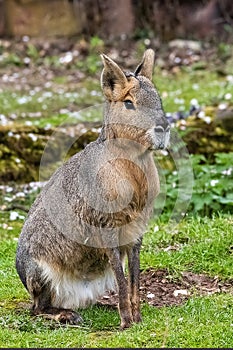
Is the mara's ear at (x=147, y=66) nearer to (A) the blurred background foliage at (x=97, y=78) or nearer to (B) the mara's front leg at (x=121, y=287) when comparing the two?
(B) the mara's front leg at (x=121, y=287)

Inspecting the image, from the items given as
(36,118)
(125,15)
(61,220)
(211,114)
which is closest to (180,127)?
(211,114)

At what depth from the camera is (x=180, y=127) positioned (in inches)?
418

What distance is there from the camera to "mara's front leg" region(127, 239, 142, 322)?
5.68 metres

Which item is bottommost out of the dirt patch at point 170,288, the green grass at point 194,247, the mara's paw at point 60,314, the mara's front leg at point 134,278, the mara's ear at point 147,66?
the dirt patch at point 170,288

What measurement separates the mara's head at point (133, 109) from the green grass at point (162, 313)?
3.92 ft


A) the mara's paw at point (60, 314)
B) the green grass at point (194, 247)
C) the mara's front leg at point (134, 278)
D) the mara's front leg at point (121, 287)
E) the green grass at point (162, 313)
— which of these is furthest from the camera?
the green grass at point (194, 247)

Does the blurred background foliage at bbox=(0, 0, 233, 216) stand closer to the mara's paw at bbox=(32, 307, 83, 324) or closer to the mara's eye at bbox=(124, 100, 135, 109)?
the mara's paw at bbox=(32, 307, 83, 324)

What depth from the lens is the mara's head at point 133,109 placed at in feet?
17.1

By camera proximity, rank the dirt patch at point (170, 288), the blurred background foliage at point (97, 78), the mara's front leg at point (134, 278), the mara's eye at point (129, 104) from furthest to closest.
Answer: the blurred background foliage at point (97, 78), the dirt patch at point (170, 288), the mara's front leg at point (134, 278), the mara's eye at point (129, 104)

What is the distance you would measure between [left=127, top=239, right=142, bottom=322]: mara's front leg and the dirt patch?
567 millimetres

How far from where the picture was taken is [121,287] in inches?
219

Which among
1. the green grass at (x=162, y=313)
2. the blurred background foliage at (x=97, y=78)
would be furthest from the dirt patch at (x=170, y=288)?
the blurred background foliage at (x=97, y=78)

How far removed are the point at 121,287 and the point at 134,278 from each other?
182 millimetres

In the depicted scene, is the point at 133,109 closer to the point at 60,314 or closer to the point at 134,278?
the point at 134,278
